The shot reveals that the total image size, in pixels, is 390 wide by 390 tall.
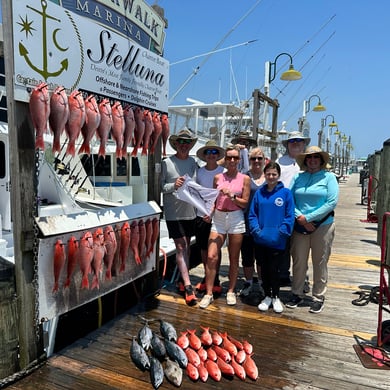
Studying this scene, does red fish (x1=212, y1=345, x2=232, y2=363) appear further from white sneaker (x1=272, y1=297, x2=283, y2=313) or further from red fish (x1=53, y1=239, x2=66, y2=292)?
red fish (x1=53, y1=239, x2=66, y2=292)

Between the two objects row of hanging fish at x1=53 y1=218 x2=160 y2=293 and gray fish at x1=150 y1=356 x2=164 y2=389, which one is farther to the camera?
row of hanging fish at x1=53 y1=218 x2=160 y2=293

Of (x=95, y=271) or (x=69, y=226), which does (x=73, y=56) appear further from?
(x=95, y=271)

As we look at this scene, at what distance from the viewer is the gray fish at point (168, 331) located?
3251 millimetres

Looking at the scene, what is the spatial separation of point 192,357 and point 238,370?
1.33ft

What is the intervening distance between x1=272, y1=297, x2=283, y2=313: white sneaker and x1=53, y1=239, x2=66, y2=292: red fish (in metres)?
2.43

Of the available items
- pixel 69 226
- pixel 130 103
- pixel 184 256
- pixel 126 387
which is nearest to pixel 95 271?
pixel 69 226

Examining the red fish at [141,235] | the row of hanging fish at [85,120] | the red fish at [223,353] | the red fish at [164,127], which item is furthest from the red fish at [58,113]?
the red fish at [223,353]

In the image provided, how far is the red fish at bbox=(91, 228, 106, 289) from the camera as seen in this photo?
3.12m

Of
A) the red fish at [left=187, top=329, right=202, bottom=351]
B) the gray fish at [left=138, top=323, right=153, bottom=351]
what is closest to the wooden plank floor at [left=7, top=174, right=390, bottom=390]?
the gray fish at [left=138, top=323, right=153, bottom=351]

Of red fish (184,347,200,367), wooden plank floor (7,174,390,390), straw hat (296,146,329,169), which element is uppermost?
straw hat (296,146,329,169)

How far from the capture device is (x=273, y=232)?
3.86 meters

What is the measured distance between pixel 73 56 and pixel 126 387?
271cm

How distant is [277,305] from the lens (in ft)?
13.2

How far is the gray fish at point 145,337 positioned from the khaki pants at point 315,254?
1.87 m
